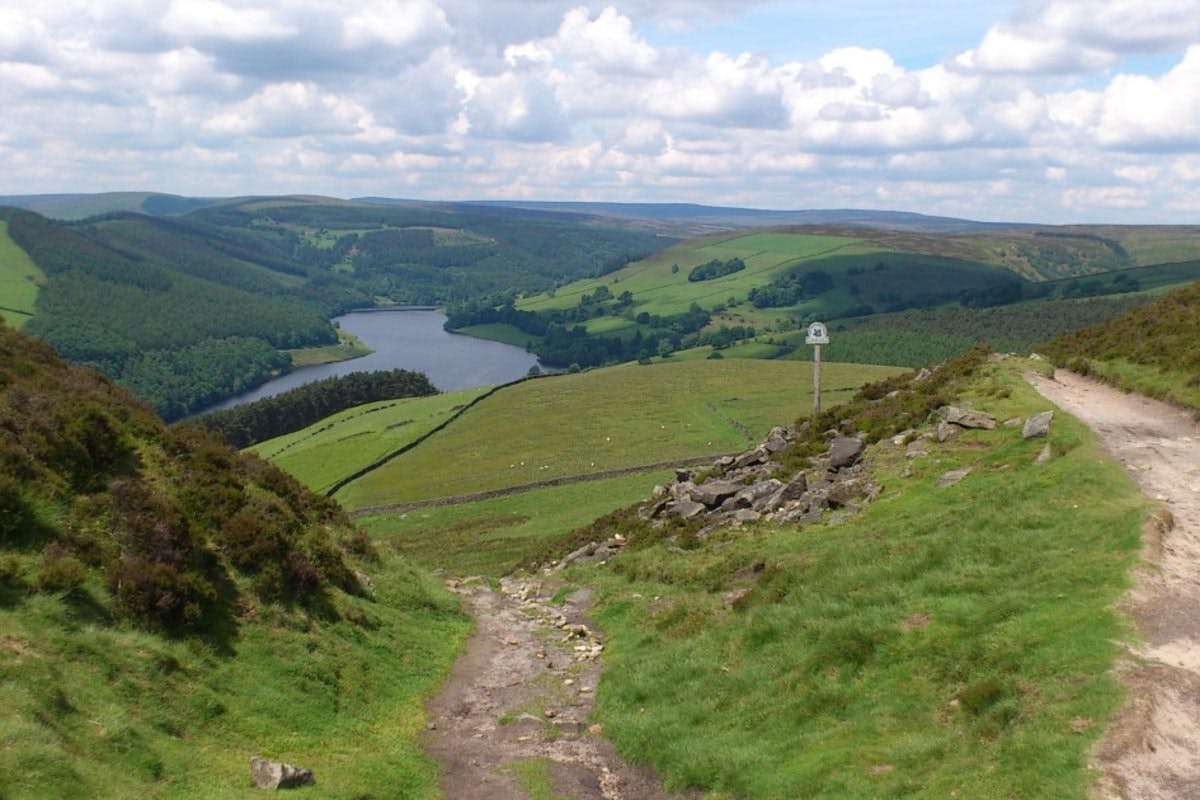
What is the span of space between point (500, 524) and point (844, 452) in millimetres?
32023

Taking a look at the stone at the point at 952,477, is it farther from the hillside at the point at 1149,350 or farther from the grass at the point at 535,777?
the grass at the point at 535,777

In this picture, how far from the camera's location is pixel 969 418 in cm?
3225

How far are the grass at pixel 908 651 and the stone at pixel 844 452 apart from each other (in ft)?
21.1

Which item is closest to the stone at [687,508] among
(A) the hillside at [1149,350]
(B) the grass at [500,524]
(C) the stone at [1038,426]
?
(B) the grass at [500,524]

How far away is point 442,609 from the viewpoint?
96.4 feet

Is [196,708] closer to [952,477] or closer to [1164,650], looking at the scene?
[1164,650]

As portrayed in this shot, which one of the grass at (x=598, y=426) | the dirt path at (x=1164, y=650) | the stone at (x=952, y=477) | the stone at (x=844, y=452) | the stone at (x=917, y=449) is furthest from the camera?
the grass at (x=598, y=426)

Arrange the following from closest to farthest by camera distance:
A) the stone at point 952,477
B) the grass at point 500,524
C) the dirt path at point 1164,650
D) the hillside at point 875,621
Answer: the dirt path at point 1164,650 → the hillside at point 875,621 → the stone at point 952,477 → the grass at point 500,524

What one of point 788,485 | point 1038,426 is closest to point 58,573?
point 788,485

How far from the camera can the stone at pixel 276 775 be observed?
45.9 feet

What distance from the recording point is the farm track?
74.3 m

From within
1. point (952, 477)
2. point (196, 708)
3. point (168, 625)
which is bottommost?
point (196, 708)

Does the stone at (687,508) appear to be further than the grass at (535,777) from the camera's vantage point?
Yes

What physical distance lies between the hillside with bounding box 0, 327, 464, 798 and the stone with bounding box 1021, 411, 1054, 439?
701 inches
